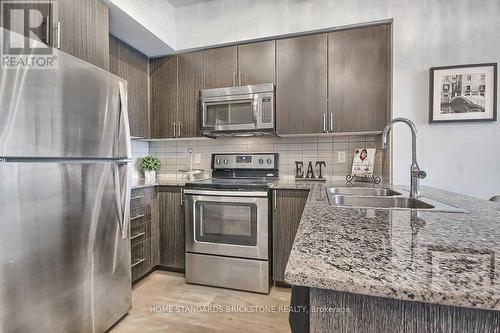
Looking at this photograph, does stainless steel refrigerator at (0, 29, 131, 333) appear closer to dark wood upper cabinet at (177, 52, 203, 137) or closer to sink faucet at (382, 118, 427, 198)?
dark wood upper cabinet at (177, 52, 203, 137)

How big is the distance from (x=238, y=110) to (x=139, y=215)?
4.37ft

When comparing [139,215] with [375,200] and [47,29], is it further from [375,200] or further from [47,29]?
[375,200]

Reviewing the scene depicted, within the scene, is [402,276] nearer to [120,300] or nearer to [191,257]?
[120,300]

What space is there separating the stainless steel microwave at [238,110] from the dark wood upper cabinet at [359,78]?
58 cm

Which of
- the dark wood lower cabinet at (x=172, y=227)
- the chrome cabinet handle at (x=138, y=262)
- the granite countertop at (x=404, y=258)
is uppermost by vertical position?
the granite countertop at (x=404, y=258)

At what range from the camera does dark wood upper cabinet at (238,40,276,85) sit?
241 centimetres

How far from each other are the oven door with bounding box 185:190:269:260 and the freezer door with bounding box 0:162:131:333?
663mm

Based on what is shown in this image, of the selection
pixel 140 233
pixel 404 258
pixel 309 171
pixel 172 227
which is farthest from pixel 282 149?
pixel 404 258

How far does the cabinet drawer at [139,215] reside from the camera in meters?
2.15

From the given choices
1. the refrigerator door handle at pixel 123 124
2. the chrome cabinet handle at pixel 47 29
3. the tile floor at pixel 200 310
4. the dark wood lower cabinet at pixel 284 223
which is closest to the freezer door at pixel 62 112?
the refrigerator door handle at pixel 123 124

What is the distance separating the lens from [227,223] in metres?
2.19

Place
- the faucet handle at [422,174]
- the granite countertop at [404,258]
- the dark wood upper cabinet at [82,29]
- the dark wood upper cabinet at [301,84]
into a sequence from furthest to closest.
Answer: the dark wood upper cabinet at [301,84] → the dark wood upper cabinet at [82,29] → the faucet handle at [422,174] → the granite countertop at [404,258]

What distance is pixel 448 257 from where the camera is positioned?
0.52m

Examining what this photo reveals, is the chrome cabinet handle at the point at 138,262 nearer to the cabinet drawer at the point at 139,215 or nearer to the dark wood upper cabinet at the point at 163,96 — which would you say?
the cabinet drawer at the point at 139,215
